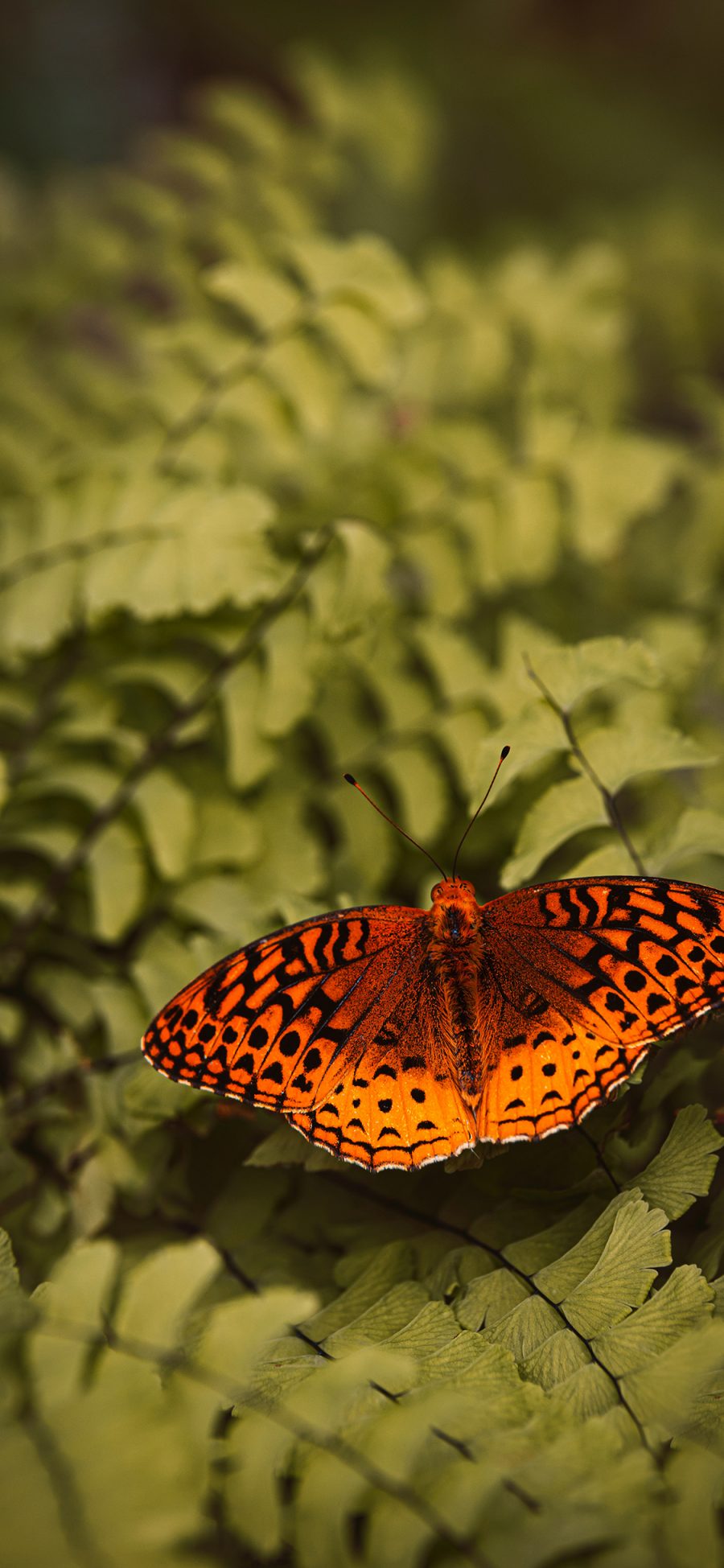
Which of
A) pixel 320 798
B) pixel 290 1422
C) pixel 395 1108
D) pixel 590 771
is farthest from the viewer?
pixel 320 798

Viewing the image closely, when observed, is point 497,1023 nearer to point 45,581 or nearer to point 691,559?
point 45,581

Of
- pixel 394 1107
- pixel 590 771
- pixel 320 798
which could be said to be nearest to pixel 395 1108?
pixel 394 1107

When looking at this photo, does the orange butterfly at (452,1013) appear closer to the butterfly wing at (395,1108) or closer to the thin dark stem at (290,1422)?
the butterfly wing at (395,1108)

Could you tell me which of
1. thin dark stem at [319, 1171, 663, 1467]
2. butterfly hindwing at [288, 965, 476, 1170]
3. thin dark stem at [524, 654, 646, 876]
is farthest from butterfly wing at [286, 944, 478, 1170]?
thin dark stem at [524, 654, 646, 876]

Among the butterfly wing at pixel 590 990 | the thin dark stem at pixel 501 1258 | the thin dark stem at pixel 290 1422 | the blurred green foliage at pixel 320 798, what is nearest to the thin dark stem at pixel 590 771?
the blurred green foliage at pixel 320 798

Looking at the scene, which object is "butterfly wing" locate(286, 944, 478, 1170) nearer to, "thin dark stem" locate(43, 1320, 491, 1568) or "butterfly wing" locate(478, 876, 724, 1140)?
"butterfly wing" locate(478, 876, 724, 1140)

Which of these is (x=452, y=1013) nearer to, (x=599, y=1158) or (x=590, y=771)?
(x=599, y=1158)
